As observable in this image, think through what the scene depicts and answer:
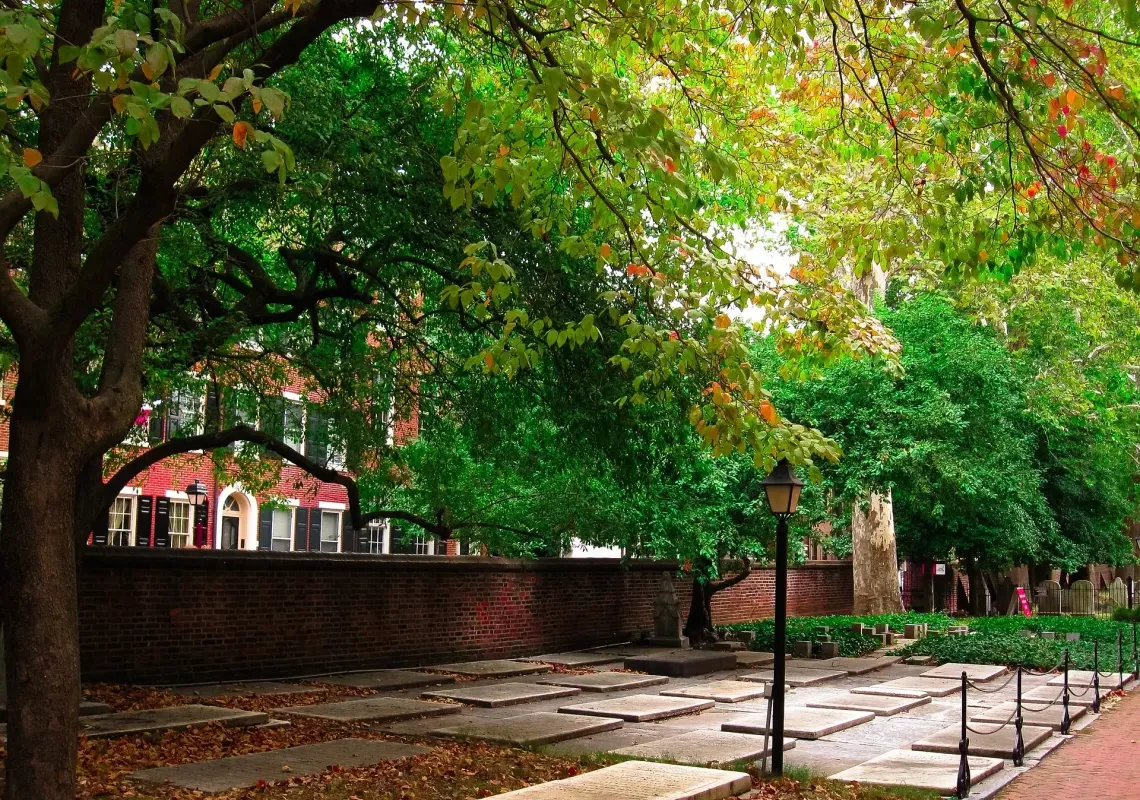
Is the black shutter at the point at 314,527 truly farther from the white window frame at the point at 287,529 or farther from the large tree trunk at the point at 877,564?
the large tree trunk at the point at 877,564

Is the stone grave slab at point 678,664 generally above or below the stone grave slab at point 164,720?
below

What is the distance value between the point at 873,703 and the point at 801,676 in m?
3.44

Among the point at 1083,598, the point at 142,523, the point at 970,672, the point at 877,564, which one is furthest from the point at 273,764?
the point at 1083,598

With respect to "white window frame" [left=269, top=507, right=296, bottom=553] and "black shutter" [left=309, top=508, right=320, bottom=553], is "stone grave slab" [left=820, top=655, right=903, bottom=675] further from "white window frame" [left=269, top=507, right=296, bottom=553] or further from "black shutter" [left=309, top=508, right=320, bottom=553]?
"black shutter" [left=309, top=508, right=320, bottom=553]

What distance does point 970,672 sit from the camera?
21.8 m

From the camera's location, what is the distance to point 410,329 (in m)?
15.4

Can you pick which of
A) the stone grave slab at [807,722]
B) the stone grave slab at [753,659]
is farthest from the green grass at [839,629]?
the stone grave slab at [807,722]

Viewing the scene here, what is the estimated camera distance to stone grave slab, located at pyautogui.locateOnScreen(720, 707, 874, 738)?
1359 centimetres

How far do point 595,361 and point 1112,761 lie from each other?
289 inches

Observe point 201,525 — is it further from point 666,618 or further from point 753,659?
point 753,659

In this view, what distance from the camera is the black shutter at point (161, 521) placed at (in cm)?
3194

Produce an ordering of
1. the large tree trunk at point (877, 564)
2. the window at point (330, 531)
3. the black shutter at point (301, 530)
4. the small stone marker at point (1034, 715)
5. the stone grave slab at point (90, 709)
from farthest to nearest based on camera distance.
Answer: the window at point (330, 531) → the black shutter at point (301, 530) → the large tree trunk at point (877, 564) → the small stone marker at point (1034, 715) → the stone grave slab at point (90, 709)

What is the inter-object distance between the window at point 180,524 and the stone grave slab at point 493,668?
53.2ft

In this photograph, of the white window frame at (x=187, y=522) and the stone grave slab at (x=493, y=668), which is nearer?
the stone grave slab at (x=493, y=668)
